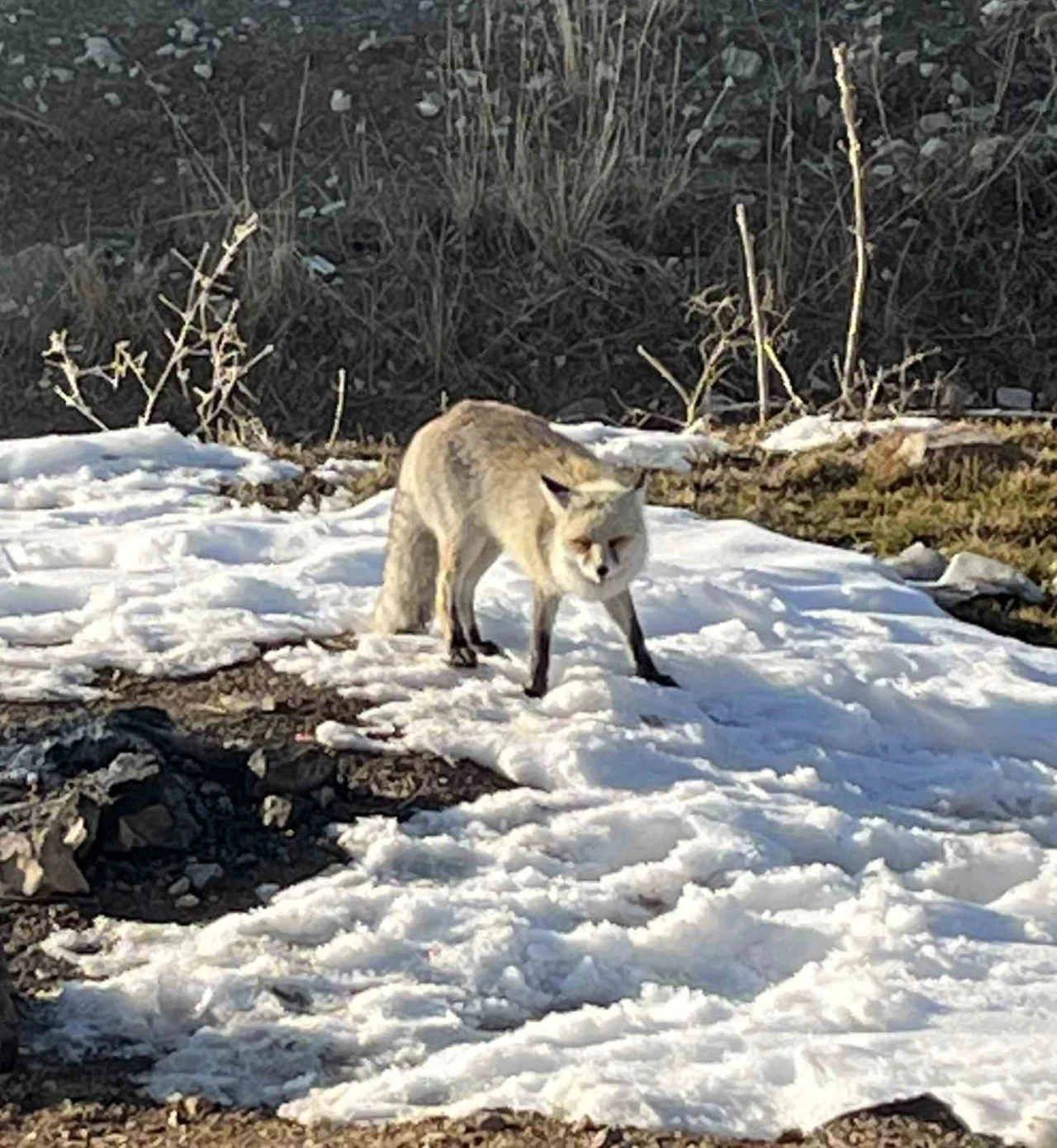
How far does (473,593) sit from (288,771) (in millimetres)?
1347

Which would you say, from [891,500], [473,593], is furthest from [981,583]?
[473,593]

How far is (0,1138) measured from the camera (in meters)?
3.97

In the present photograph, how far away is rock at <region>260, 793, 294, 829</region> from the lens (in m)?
5.34

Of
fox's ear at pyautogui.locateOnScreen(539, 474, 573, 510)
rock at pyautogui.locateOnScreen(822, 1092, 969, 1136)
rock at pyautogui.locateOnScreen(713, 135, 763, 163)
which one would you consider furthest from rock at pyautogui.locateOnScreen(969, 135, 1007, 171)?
rock at pyautogui.locateOnScreen(822, 1092, 969, 1136)

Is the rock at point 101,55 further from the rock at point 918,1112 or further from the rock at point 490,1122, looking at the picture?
the rock at point 918,1112

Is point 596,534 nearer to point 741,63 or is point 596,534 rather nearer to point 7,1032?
point 7,1032

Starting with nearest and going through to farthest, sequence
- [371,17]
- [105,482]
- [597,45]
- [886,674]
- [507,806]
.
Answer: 1. [507,806]
2. [886,674]
3. [105,482]
4. [597,45]
5. [371,17]

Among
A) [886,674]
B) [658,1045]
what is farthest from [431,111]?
[658,1045]

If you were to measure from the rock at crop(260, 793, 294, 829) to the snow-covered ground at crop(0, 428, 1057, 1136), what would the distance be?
0.17 m

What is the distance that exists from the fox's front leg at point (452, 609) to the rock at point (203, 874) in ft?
4.81

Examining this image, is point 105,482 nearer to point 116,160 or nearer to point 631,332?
point 631,332

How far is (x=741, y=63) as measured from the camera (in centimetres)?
1546

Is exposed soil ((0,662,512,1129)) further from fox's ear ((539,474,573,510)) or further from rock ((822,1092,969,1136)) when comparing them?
rock ((822,1092,969,1136))

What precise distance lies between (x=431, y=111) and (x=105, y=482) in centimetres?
716
